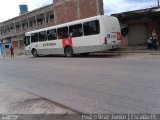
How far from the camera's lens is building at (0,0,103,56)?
33.1 meters

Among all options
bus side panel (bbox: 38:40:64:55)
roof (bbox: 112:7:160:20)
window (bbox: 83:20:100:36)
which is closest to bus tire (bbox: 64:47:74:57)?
bus side panel (bbox: 38:40:64:55)

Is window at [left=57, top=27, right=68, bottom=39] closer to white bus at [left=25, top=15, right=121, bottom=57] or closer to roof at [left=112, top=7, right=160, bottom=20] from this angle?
white bus at [left=25, top=15, right=121, bottom=57]

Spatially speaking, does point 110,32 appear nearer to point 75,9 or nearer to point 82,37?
point 82,37

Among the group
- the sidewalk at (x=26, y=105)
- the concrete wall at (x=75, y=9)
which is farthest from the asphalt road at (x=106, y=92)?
the concrete wall at (x=75, y=9)

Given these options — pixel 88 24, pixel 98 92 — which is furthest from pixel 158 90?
pixel 88 24

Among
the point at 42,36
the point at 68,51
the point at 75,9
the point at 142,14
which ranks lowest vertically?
the point at 68,51

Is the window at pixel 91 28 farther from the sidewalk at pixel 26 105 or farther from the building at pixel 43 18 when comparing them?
the sidewalk at pixel 26 105

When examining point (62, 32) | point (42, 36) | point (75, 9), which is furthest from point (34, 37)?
point (75, 9)

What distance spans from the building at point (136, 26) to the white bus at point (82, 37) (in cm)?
518

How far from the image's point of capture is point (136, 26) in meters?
26.4

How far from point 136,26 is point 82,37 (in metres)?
7.60

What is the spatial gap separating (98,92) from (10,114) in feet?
8.83

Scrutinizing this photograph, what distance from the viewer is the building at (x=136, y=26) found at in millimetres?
25234

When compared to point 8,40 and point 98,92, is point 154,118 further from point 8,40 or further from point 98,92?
point 8,40
